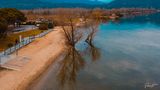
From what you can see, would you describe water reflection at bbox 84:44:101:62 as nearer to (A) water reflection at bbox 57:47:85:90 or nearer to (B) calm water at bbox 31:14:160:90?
(B) calm water at bbox 31:14:160:90

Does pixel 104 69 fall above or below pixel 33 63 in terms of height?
below

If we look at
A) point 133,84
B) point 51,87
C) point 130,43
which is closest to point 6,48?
point 51,87

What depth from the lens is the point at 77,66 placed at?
34.4m

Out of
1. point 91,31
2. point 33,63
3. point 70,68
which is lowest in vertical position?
point 70,68

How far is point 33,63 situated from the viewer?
109 feet

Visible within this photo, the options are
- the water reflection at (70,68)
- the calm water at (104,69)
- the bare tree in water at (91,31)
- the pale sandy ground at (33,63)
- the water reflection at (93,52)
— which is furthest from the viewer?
the bare tree in water at (91,31)

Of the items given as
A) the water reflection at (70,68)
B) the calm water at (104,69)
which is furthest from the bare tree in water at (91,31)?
the water reflection at (70,68)

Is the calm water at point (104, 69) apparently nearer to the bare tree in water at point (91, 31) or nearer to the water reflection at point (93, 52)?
the water reflection at point (93, 52)

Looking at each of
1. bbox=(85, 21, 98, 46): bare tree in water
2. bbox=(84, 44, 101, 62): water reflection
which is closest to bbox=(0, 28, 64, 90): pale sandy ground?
bbox=(84, 44, 101, 62): water reflection

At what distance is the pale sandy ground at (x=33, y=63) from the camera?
25.8 meters

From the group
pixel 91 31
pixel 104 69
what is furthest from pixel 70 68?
pixel 91 31

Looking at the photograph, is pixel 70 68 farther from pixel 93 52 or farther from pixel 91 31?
pixel 91 31

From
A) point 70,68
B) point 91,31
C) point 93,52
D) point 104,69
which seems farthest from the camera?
point 91,31

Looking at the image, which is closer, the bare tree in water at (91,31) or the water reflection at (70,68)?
the water reflection at (70,68)
